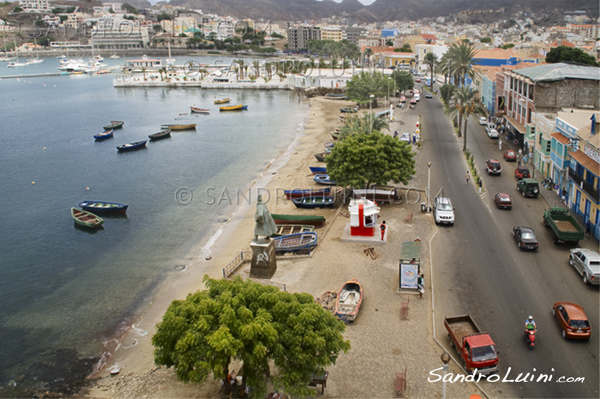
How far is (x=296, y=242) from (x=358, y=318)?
38.5ft

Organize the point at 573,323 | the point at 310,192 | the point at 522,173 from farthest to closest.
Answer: the point at 522,173
the point at 310,192
the point at 573,323

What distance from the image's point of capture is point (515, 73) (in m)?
64.6

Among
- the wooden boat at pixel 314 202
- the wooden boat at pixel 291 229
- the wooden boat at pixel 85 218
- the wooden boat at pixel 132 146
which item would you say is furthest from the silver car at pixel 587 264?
the wooden boat at pixel 132 146

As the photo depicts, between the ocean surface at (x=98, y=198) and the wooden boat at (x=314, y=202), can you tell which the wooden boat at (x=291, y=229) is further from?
the ocean surface at (x=98, y=198)

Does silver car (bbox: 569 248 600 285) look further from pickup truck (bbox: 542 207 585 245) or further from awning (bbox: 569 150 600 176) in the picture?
awning (bbox: 569 150 600 176)

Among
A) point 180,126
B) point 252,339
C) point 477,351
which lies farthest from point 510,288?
point 180,126

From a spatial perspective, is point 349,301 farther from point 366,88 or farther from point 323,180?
point 366,88

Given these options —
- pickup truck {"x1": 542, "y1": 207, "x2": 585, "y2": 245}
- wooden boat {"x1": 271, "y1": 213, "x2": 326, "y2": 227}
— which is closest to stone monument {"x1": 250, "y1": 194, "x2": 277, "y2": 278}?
wooden boat {"x1": 271, "y1": 213, "x2": 326, "y2": 227}

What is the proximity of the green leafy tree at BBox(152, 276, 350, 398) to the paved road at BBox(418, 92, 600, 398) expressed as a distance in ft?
25.9

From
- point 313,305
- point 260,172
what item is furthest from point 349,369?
point 260,172

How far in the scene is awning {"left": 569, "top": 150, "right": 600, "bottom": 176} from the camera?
35438mm

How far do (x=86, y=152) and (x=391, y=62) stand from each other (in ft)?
447

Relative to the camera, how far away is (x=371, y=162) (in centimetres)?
4394

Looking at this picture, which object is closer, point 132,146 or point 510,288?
point 510,288
